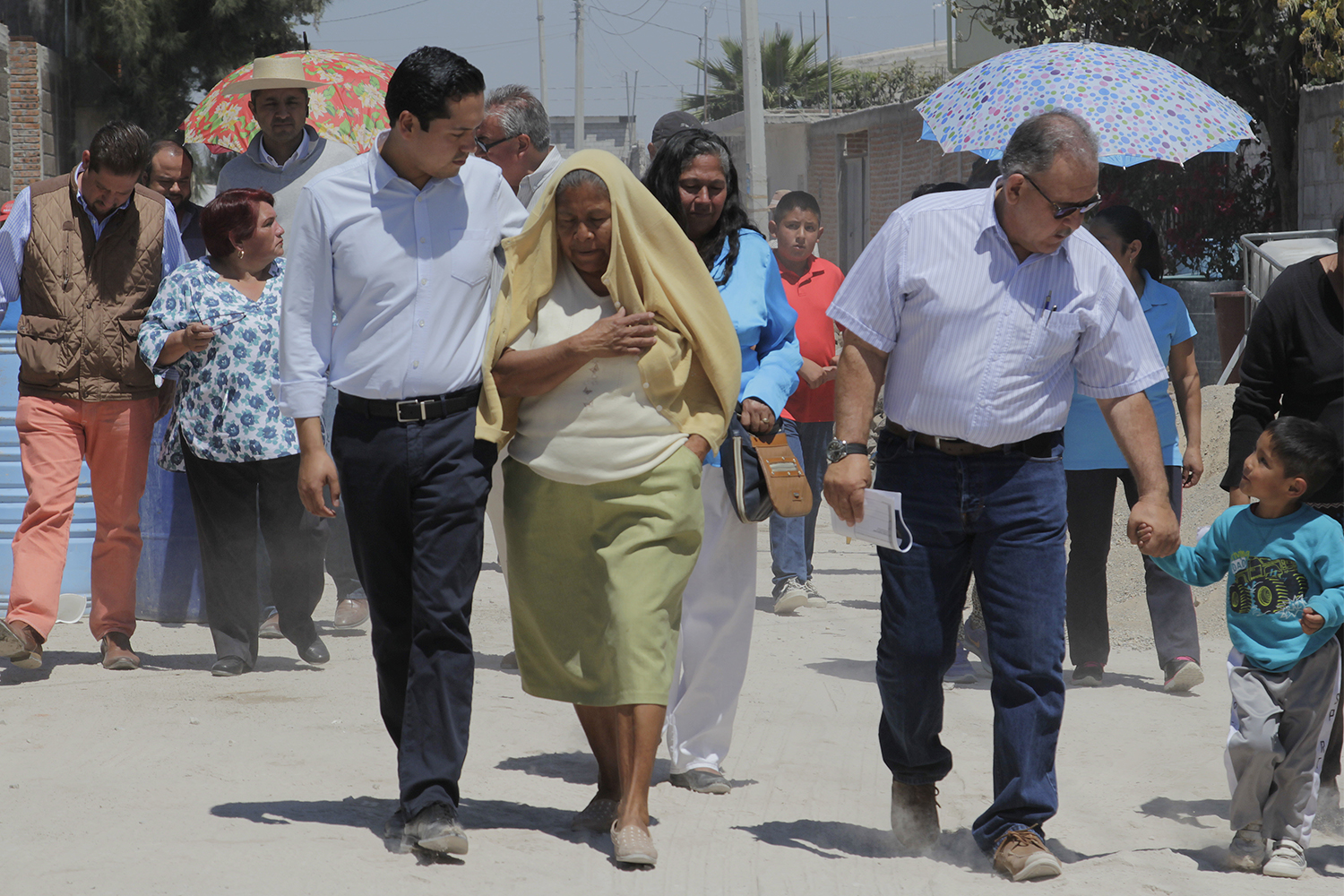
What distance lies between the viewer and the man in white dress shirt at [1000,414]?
3941 millimetres

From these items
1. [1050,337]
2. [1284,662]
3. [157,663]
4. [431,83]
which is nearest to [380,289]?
[431,83]

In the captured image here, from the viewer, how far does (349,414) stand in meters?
4.13

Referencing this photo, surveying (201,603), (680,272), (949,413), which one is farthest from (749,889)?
(201,603)

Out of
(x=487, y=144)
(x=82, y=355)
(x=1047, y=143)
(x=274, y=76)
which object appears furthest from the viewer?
(x=274, y=76)

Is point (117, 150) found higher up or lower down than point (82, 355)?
higher up

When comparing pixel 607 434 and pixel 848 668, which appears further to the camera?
pixel 848 668

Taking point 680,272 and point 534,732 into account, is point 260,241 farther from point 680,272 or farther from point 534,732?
point 680,272

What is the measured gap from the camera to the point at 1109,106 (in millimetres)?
6594

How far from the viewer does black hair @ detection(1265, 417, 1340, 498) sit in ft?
13.4

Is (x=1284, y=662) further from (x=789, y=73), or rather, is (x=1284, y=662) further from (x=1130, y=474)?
(x=789, y=73)

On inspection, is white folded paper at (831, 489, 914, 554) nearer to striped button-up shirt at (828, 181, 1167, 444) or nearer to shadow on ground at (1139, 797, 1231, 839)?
striped button-up shirt at (828, 181, 1167, 444)

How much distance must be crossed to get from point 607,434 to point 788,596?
4039 mm

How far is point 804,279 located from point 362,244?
4.53m

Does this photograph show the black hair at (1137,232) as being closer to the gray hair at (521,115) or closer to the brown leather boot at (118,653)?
the gray hair at (521,115)
